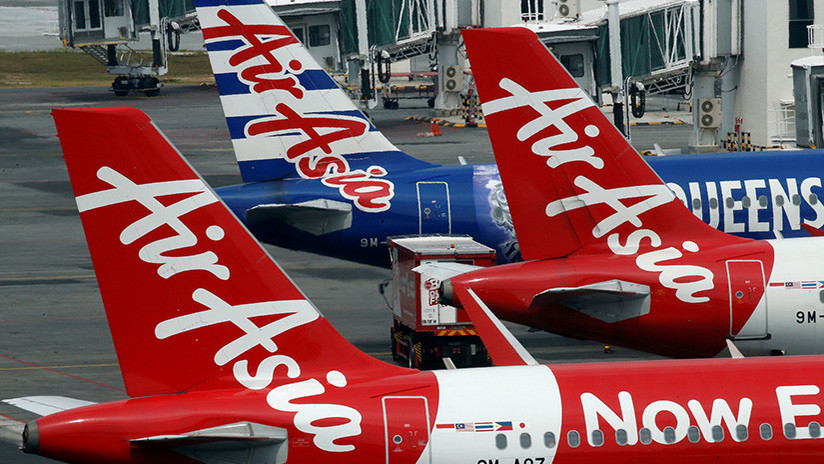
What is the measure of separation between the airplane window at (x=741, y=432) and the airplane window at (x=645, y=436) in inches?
45.1

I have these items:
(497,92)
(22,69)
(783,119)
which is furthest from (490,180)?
(22,69)

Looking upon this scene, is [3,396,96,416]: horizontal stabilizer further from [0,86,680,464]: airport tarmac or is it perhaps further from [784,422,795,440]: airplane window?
[784,422,795,440]: airplane window

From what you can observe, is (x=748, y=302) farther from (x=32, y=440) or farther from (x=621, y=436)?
(x=32, y=440)

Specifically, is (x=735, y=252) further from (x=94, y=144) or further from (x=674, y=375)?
(x=94, y=144)

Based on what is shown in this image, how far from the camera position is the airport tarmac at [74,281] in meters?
31.5

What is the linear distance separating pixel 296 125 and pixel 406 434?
19714 mm

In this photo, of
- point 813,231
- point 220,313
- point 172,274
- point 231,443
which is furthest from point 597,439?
point 813,231

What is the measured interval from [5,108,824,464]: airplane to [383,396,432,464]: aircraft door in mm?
15

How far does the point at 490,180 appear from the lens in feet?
111

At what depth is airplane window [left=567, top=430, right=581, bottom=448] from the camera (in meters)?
15.9

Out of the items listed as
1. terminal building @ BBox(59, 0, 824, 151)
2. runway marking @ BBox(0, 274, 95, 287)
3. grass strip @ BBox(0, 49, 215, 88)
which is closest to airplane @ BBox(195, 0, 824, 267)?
runway marking @ BBox(0, 274, 95, 287)

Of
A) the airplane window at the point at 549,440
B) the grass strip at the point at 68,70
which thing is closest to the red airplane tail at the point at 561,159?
the airplane window at the point at 549,440

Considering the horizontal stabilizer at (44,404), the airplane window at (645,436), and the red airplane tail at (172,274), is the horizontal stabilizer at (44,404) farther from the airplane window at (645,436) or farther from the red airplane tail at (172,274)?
the airplane window at (645,436)

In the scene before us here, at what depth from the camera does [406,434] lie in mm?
15719
